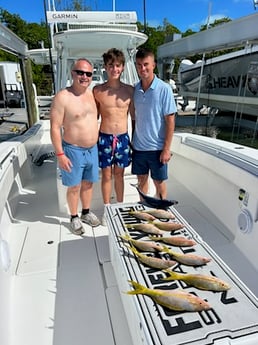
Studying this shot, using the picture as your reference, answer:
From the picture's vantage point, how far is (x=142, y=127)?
218 cm

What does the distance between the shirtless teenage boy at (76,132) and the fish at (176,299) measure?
122 cm

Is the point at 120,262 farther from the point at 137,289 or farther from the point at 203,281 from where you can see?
the point at 203,281

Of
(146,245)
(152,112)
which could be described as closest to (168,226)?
(146,245)

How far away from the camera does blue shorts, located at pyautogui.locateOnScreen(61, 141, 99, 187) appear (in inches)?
84.7

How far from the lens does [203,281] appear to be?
1.18 m

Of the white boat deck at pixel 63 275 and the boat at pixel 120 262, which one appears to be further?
the white boat deck at pixel 63 275

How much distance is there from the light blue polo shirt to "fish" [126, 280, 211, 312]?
127cm

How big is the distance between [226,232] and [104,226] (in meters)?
1.01

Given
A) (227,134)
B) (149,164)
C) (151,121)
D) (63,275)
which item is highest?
(151,121)

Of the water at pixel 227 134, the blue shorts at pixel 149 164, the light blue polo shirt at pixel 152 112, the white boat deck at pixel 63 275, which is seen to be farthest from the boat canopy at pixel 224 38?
the water at pixel 227 134

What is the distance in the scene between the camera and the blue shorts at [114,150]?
2299 mm

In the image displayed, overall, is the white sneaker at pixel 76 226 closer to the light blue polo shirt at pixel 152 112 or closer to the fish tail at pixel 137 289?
the light blue polo shirt at pixel 152 112

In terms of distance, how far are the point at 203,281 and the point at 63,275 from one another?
103cm

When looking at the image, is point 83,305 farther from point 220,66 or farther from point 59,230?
point 220,66
